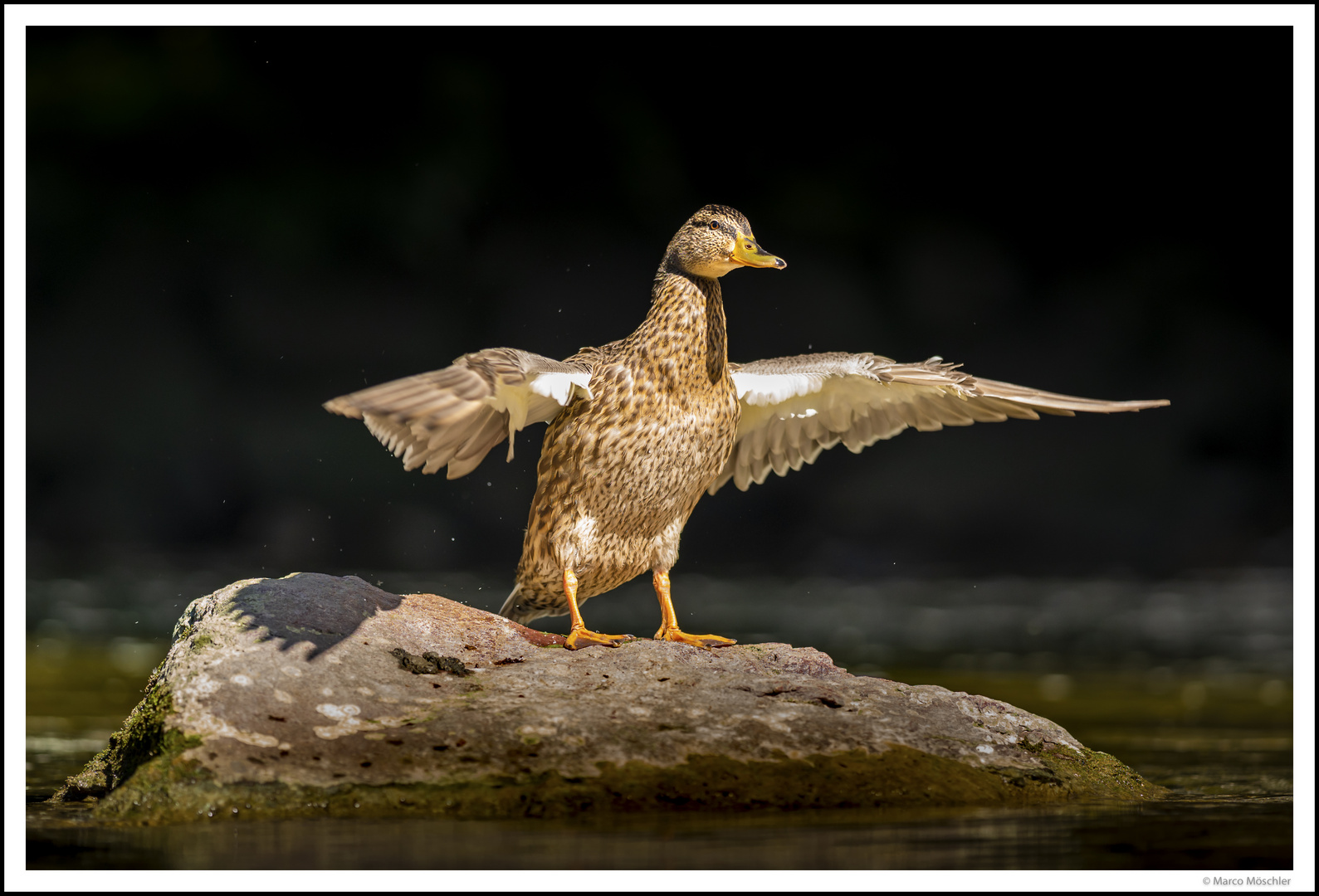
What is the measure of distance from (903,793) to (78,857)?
2952 millimetres

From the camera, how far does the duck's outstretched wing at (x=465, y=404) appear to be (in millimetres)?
5207

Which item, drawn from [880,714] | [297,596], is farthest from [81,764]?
[880,714]

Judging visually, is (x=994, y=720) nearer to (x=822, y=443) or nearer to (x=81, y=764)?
(x=822, y=443)

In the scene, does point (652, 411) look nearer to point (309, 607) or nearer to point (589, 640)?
point (589, 640)

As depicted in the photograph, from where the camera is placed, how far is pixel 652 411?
20.5 ft

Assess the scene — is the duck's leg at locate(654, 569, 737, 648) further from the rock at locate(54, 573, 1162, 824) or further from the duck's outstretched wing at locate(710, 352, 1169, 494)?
the duck's outstretched wing at locate(710, 352, 1169, 494)

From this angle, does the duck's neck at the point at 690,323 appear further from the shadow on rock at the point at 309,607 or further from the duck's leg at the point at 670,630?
the shadow on rock at the point at 309,607

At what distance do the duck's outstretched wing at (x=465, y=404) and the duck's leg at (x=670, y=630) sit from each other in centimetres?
99

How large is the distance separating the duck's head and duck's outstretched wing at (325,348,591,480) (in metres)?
0.70

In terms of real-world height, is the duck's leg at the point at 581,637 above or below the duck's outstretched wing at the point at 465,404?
below

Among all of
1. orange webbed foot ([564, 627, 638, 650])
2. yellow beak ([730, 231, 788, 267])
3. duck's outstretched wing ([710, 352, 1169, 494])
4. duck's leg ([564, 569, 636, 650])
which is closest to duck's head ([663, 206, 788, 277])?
yellow beak ([730, 231, 788, 267])

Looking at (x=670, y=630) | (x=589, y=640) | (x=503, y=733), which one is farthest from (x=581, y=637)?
(x=503, y=733)

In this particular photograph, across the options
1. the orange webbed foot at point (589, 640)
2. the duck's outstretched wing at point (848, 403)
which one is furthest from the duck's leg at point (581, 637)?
the duck's outstretched wing at point (848, 403)

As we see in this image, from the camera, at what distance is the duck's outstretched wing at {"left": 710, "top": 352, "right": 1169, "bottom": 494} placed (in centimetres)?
674
